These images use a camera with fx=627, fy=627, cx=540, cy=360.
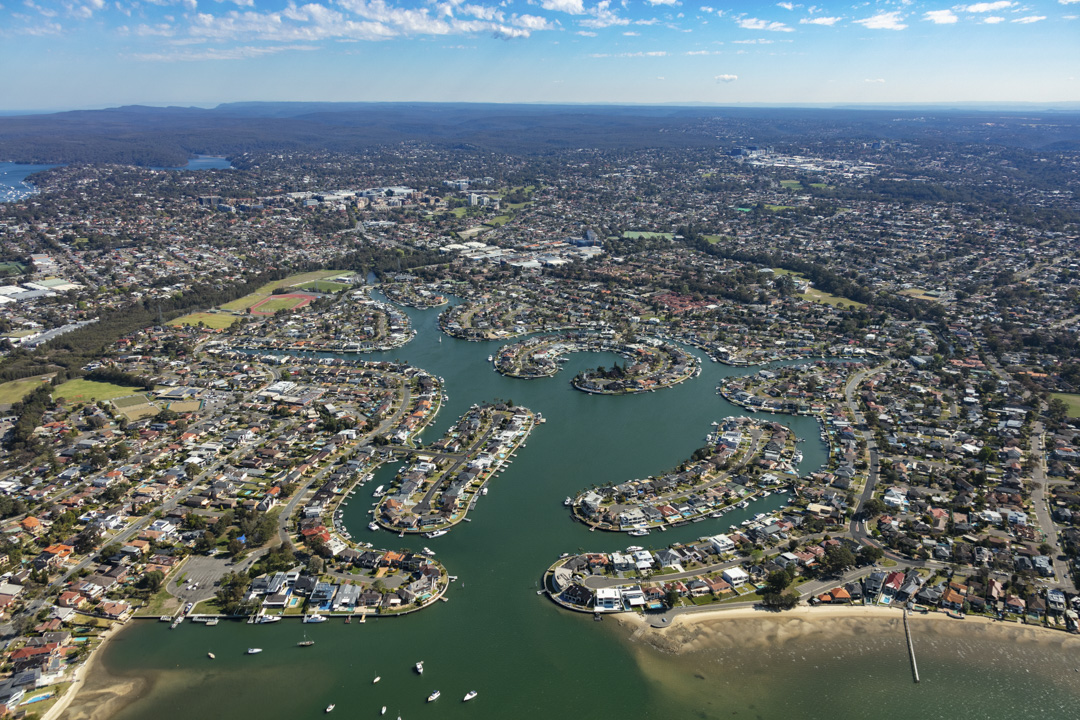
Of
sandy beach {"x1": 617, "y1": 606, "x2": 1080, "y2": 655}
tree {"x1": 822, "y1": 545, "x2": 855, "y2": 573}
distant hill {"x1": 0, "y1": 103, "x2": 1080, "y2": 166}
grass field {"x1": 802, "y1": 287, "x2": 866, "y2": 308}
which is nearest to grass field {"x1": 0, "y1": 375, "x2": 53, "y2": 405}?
sandy beach {"x1": 617, "y1": 606, "x2": 1080, "y2": 655}

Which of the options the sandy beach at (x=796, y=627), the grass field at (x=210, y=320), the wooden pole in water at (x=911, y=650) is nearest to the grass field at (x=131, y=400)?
the grass field at (x=210, y=320)

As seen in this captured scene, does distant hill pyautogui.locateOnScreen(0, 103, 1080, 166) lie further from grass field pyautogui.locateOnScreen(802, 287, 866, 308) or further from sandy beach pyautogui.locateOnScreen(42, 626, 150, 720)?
sandy beach pyautogui.locateOnScreen(42, 626, 150, 720)

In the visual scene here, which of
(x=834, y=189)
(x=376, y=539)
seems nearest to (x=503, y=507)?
(x=376, y=539)

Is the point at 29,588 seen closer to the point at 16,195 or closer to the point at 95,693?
the point at 95,693

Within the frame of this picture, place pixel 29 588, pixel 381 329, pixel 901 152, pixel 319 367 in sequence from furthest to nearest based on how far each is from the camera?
pixel 901 152, pixel 381 329, pixel 319 367, pixel 29 588

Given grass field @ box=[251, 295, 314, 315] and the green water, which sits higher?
grass field @ box=[251, 295, 314, 315]

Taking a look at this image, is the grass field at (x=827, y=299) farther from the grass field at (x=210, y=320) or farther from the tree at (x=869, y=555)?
the grass field at (x=210, y=320)
